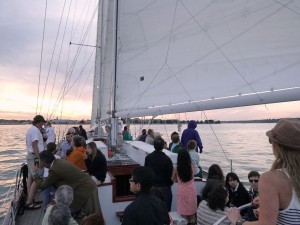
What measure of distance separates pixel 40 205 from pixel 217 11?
4.61 meters

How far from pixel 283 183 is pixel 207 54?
333 cm

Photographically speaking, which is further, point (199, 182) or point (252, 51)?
point (199, 182)

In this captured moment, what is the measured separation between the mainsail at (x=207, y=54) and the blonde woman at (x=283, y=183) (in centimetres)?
191

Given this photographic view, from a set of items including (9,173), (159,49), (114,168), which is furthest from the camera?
(9,173)

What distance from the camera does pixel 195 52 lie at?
4.78 meters

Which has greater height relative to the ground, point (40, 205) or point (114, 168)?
point (114, 168)

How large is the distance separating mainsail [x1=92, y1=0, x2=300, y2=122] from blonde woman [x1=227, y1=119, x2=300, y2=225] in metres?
1.91

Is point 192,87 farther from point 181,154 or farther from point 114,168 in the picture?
point 114,168

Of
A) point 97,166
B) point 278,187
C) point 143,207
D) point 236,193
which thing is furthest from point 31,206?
point 278,187

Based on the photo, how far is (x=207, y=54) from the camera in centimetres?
457

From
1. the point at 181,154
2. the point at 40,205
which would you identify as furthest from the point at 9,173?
the point at 181,154

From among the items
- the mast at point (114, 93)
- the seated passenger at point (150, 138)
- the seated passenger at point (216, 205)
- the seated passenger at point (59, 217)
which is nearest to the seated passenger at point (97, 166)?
the seated passenger at point (216, 205)

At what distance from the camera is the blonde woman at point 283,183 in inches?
58.0

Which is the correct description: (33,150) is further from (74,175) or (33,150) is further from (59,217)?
(59,217)
